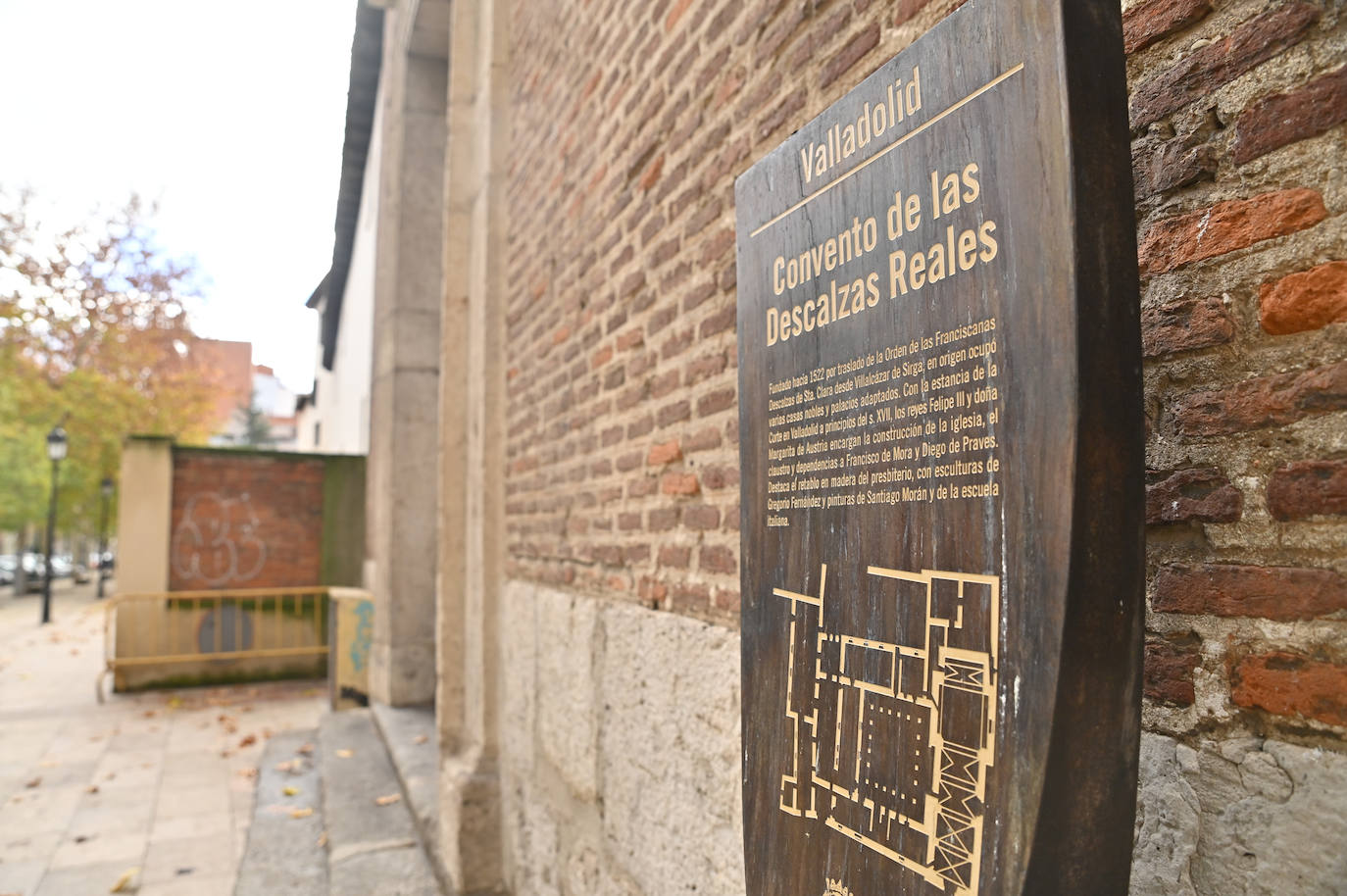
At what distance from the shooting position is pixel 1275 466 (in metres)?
0.94

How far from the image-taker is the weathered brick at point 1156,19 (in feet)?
3.43

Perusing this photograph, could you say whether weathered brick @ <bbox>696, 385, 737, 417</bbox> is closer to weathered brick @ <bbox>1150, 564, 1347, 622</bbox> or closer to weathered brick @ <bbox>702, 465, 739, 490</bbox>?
weathered brick @ <bbox>702, 465, 739, 490</bbox>

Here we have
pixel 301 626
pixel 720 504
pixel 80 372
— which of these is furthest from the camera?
pixel 80 372

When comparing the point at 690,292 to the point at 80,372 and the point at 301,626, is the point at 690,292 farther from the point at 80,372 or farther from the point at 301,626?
the point at 80,372

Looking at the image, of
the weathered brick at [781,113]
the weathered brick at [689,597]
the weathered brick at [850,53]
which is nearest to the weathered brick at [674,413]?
the weathered brick at [689,597]

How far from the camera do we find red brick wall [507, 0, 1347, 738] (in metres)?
0.92

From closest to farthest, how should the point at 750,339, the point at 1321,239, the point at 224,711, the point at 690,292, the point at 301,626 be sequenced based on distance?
the point at 1321,239 < the point at 750,339 < the point at 690,292 < the point at 224,711 < the point at 301,626

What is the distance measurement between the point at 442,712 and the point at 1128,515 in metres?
4.19

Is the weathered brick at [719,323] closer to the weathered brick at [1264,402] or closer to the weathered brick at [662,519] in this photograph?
the weathered brick at [662,519]

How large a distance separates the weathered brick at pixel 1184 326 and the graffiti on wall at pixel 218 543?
36.1ft

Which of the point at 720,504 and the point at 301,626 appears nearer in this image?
the point at 720,504

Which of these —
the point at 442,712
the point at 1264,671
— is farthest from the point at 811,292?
the point at 442,712

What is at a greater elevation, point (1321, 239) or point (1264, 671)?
point (1321, 239)

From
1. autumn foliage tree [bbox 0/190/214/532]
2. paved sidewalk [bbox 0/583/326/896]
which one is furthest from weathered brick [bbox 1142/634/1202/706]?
autumn foliage tree [bbox 0/190/214/532]
